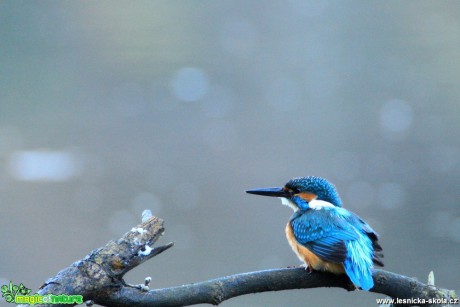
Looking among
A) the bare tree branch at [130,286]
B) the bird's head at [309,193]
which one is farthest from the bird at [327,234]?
the bare tree branch at [130,286]

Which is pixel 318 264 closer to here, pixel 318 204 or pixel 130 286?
pixel 318 204

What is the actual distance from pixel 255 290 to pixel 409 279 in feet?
1.10

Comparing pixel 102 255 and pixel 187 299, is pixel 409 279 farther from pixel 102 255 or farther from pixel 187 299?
pixel 102 255

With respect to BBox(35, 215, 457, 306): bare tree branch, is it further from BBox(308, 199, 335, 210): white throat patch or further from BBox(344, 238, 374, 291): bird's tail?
BBox(308, 199, 335, 210): white throat patch

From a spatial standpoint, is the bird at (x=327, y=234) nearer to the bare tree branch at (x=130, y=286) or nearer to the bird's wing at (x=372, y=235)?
the bird's wing at (x=372, y=235)

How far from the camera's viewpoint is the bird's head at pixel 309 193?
167 cm

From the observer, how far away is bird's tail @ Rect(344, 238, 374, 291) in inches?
49.2

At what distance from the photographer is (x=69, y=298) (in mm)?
1032

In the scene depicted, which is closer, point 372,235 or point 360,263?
point 360,263

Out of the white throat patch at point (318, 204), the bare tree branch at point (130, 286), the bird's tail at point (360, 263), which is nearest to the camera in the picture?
the bare tree branch at point (130, 286)

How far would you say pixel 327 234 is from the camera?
152 cm

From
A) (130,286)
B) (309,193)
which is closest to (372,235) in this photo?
(309,193)

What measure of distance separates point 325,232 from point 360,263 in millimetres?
207

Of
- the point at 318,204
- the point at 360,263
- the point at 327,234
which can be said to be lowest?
the point at 360,263
